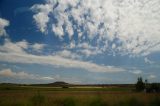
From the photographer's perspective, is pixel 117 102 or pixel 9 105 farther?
pixel 117 102

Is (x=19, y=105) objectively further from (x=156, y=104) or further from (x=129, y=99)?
(x=156, y=104)

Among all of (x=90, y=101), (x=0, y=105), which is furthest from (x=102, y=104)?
(x=0, y=105)

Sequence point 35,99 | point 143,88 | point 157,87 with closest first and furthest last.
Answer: point 35,99 → point 157,87 → point 143,88

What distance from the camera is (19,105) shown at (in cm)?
1862

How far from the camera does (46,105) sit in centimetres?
1891

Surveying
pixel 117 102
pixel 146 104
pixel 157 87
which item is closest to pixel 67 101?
pixel 117 102

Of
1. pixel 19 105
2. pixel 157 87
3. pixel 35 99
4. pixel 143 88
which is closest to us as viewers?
pixel 19 105

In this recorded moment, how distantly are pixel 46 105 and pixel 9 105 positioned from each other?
2.67m

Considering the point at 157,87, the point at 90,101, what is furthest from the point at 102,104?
the point at 157,87

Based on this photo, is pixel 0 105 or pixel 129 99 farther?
pixel 129 99

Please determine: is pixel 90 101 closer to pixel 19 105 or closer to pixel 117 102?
pixel 117 102

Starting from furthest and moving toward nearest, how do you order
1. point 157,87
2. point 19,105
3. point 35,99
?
point 157,87 < point 35,99 < point 19,105

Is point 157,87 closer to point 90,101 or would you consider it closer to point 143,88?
point 143,88

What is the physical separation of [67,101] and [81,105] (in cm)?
123
